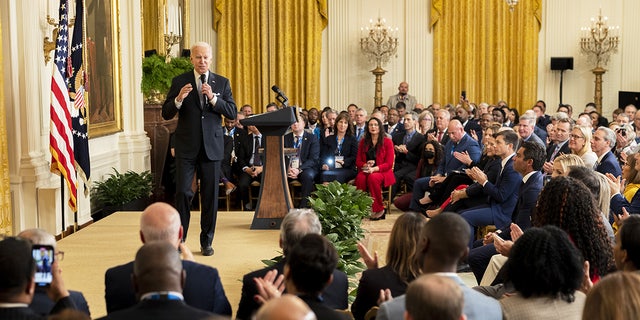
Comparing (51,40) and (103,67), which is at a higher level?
(51,40)

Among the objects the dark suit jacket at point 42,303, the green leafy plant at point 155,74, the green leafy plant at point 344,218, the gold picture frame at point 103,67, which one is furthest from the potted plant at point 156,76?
the dark suit jacket at point 42,303

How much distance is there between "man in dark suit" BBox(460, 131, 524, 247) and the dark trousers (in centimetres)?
236

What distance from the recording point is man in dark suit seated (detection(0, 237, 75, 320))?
3072 millimetres

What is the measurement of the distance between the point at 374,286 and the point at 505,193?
4.33m

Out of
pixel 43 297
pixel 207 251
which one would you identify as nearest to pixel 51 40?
pixel 207 251

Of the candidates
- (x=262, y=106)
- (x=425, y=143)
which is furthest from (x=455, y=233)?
(x=262, y=106)

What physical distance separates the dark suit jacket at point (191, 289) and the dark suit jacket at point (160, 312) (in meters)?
0.91

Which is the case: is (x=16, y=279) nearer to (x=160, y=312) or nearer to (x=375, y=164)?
(x=160, y=312)

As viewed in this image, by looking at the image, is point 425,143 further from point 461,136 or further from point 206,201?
point 206,201

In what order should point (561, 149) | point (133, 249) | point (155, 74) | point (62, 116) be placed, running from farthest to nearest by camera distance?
1. point (155, 74)
2. point (561, 149)
3. point (62, 116)
4. point (133, 249)

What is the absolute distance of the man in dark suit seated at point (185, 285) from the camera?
400cm

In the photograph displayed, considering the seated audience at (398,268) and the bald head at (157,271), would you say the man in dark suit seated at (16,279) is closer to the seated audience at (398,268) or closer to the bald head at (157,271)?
the bald head at (157,271)

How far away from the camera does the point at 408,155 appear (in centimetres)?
1283

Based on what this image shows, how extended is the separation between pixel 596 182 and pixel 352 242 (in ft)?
7.46
